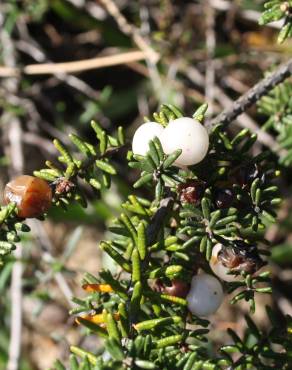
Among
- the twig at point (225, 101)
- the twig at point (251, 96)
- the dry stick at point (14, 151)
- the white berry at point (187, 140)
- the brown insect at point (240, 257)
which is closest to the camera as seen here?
the white berry at point (187, 140)

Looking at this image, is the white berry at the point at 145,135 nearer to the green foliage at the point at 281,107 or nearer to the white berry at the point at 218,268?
the white berry at the point at 218,268

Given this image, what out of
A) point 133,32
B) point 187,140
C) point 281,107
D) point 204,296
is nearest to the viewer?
point 187,140

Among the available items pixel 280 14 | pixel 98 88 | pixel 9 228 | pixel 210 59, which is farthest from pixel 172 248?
pixel 98 88

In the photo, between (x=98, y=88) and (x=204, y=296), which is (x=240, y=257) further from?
(x=98, y=88)

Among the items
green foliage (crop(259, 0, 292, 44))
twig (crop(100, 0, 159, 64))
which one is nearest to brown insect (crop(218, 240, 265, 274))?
green foliage (crop(259, 0, 292, 44))

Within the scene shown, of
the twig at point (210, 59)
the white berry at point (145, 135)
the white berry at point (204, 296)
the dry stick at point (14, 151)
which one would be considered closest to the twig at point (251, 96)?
the white berry at point (145, 135)

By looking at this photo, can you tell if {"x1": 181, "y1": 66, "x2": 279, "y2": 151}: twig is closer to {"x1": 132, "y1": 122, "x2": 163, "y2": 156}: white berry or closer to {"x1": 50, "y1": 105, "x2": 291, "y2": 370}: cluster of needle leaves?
{"x1": 50, "y1": 105, "x2": 291, "y2": 370}: cluster of needle leaves
